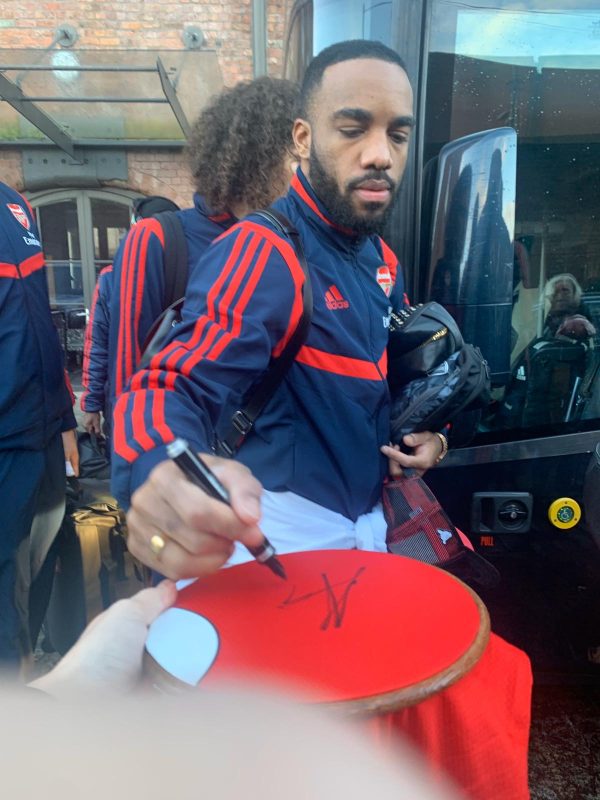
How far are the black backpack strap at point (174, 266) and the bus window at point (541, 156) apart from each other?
0.82 meters

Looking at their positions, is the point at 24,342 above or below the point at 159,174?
below

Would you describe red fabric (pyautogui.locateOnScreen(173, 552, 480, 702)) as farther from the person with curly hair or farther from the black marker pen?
the person with curly hair

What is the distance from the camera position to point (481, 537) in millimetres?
2098

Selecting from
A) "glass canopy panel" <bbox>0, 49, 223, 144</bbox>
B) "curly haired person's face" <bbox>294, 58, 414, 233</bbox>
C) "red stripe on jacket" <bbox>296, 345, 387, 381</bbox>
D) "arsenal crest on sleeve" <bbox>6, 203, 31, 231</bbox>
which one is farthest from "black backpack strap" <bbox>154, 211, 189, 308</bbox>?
"glass canopy panel" <bbox>0, 49, 223, 144</bbox>

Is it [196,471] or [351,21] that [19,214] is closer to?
[351,21]

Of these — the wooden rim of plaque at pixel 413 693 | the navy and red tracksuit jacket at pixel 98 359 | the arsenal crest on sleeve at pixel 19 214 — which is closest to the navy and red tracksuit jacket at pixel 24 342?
the arsenal crest on sleeve at pixel 19 214

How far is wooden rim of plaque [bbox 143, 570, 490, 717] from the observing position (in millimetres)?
803

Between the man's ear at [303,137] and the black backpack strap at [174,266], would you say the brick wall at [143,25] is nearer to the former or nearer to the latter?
the black backpack strap at [174,266]

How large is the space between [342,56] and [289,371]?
0.73 metres

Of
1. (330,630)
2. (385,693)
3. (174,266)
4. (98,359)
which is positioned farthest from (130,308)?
(385,693)

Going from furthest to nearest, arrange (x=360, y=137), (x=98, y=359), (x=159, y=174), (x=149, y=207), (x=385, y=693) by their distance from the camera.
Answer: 1. (x=159, y=174)
2. (x=98, y=359)
3. (x=149, y=207)
4. (x=360, y=137)
5. (x=385, y=693)

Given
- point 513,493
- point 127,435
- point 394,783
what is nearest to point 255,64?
point 513,493

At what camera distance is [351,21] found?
1893 mm

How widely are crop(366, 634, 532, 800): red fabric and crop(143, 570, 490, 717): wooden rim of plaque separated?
0.05ft
